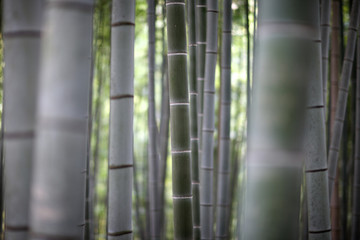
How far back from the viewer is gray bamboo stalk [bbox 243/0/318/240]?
819 millimetres

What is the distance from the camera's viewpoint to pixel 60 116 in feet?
2.64

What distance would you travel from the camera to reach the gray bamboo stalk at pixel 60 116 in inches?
31.6

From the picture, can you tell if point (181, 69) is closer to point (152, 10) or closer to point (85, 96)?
point (85, 96)

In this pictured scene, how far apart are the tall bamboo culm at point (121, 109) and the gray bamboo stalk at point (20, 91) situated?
0.87ft

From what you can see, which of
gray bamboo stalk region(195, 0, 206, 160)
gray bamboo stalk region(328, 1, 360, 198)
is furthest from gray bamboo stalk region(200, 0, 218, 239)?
gray bamboo stalk region(328, 1, 360, 198)

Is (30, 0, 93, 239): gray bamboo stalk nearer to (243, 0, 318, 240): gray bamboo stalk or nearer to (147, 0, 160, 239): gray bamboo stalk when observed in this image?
(243, 0, 318, 240): gray bamboo stalk

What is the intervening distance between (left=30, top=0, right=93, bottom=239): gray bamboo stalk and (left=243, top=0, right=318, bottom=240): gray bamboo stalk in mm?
377

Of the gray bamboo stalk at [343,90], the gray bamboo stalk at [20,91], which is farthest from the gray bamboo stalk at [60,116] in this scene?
the gray bamboo stalk at [343,90]

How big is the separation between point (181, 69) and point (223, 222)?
154 cm

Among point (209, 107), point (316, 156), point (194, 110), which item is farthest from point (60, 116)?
point (209, 107)

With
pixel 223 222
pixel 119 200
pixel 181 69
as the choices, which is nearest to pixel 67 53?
pixel 119 200

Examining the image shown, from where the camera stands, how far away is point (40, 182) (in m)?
0.82

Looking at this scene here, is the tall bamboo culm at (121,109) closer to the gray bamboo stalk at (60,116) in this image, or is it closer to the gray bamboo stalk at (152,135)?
the gray bamboo stalk at (60,116)

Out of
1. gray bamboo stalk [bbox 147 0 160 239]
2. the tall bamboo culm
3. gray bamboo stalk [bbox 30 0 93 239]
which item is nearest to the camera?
gray bamboo stalk [bbox 30 0 93 239]
